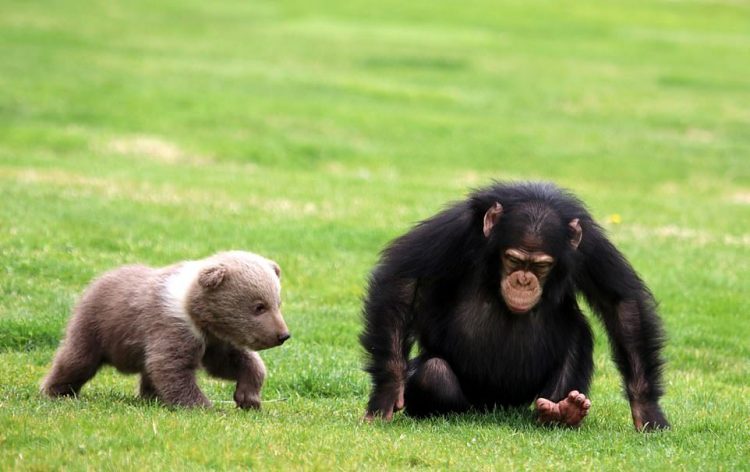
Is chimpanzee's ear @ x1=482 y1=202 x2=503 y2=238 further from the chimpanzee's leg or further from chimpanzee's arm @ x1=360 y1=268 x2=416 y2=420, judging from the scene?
the chimpanzee's leg

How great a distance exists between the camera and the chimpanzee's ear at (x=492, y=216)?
8.30 m

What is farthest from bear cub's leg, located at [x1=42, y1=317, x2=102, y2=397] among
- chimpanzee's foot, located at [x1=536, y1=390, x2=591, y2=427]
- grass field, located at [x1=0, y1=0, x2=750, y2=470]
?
chimpanzee's foot, located at [x1=536, y1=390, x2=591, y2=427]

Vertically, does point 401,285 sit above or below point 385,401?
above

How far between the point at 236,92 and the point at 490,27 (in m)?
21.0

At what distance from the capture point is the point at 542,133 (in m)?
28.3

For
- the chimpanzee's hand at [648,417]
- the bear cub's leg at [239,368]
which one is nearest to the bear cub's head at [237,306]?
the bear cub's leg at [239,368]

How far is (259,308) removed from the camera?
347 inches

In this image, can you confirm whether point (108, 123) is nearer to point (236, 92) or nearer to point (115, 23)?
point (236, 92)

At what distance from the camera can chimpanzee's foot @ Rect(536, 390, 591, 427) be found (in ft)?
27.4

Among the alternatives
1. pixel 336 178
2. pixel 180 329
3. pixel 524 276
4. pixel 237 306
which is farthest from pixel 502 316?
pixel 336 178

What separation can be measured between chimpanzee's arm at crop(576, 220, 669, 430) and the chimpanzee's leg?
1.14m

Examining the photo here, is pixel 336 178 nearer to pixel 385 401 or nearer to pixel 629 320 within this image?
pixel 629 320

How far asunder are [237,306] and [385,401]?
4.11ft

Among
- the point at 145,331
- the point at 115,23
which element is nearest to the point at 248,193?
the point at 145,331
